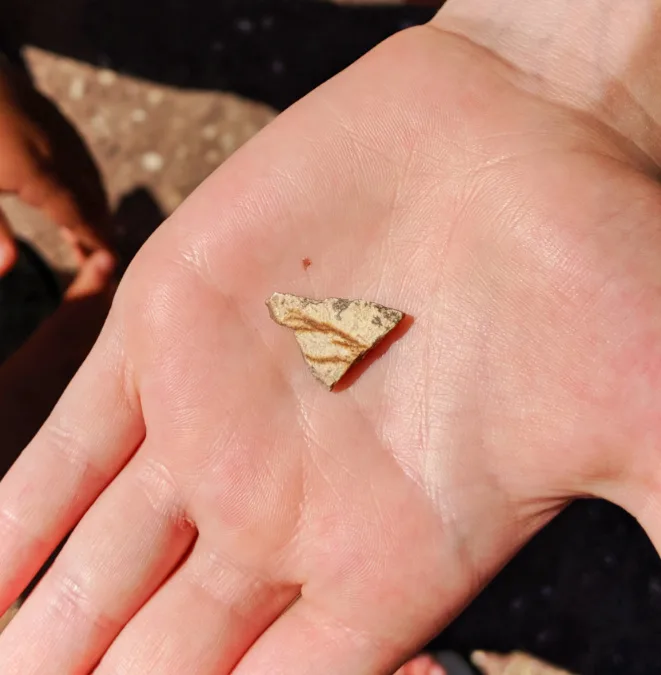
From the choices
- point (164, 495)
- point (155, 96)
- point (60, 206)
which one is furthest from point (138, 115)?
point (164, 495)

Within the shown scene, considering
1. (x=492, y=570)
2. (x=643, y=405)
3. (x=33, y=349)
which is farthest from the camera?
(x=33, y=349)

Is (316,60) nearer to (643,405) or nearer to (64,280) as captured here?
(64,280)

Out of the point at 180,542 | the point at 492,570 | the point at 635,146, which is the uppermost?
the point at 635,146

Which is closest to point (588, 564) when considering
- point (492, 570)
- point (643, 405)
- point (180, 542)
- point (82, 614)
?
point (492, 570)

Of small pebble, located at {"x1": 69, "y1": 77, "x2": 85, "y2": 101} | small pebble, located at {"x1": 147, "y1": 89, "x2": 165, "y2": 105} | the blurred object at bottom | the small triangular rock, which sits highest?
the small triangular rock

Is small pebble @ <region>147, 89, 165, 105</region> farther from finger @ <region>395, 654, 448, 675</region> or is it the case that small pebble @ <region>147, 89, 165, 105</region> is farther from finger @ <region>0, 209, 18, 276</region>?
finger @ <region>395, 654, 448, 675</region>

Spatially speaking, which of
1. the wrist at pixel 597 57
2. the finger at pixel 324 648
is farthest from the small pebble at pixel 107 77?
the finger at pixel 324 648

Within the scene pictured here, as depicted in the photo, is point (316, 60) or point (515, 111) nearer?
point (515, 111)

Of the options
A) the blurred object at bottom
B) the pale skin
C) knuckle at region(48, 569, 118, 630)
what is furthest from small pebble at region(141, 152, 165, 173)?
the blurred object at bottom

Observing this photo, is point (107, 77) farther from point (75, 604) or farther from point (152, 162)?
point (75, 604)
